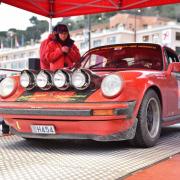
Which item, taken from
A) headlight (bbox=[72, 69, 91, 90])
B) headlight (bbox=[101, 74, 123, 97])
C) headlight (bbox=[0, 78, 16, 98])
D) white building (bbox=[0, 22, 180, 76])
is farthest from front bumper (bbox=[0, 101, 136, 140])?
white building (bbox=[0, 22, 180, 76])

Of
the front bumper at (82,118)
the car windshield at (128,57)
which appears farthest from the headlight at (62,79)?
the car windshield at (128,57)

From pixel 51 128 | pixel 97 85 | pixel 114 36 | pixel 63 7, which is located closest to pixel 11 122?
pixel 51 128

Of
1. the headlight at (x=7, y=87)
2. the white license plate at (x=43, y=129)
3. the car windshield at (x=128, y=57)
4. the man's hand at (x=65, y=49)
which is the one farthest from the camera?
the man's hand at (x=65, y=49)

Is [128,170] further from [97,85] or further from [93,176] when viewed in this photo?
[97,85]

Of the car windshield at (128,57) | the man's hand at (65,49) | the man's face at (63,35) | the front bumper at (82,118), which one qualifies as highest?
the man's face at (63,35)

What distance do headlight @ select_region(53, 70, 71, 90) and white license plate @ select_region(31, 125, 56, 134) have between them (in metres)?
0.49

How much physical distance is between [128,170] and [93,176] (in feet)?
1.41

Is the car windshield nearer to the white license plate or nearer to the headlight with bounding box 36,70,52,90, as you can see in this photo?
the headlight with bounding box 36,70,52,90

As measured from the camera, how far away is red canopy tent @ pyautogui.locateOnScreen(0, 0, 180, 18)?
31.0ft

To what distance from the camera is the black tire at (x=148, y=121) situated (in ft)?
17.5

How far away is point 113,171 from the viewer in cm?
412

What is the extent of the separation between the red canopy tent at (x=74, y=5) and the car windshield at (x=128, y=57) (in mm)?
2897

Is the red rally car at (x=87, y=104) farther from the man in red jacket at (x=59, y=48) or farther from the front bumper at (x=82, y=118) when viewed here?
the man in red jacket at (x=59, y=48)

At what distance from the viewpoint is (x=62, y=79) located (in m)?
5.27
